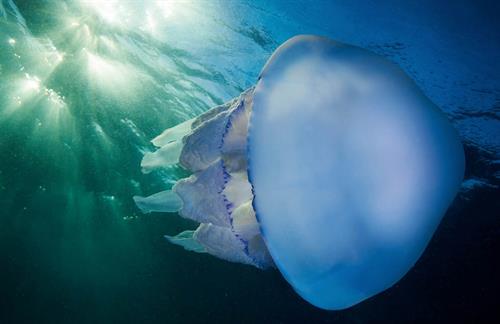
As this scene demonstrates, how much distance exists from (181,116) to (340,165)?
916 cm

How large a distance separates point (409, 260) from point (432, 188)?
45 cm

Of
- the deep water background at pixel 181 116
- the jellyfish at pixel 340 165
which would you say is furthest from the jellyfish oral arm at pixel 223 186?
the deep water background at pixel 181 116

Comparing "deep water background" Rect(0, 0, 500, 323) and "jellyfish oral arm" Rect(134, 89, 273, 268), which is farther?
"deep water background" Rect(0, 0, 500, 323)

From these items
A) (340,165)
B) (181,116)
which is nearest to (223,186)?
(340,165)

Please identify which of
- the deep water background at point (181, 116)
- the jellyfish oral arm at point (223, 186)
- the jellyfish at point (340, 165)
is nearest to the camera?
the jellyfish at point (340, 165)

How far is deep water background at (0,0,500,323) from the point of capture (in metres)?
5.69

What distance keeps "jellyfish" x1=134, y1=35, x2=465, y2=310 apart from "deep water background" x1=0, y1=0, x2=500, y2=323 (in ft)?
13.2

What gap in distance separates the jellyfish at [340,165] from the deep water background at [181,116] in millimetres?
4019

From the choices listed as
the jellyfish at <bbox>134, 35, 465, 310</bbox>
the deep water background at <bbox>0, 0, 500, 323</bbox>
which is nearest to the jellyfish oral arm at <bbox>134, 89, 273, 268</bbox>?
the jellyfish at <bbox>134, 35, 465, 310</bbox>

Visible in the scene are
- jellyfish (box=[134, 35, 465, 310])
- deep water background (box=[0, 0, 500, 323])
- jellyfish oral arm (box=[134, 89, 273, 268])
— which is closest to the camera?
jellyfish (box=[134, 35, 465, 310])

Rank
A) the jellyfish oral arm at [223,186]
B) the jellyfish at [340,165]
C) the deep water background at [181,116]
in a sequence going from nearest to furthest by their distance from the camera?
the jellyfish at [340,165], the jellyfish oral arm at [223,186], the deep water background at [181,116]

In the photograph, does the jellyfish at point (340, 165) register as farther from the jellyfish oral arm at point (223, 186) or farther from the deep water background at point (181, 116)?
the deep water background at point (181, 116)

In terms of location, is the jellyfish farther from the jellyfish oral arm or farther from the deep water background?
the deep water background

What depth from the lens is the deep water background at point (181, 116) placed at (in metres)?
5.69
